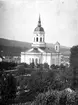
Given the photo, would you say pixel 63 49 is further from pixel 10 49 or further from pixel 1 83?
pixel 1 83

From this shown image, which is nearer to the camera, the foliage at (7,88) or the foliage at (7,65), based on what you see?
the foliage at (7,88)

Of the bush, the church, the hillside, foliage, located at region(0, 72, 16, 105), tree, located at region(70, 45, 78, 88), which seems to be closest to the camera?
the bush

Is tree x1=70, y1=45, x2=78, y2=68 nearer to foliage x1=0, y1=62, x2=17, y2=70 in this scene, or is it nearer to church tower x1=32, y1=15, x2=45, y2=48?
church tower x1=32, y1=15, x2=45, y2=48

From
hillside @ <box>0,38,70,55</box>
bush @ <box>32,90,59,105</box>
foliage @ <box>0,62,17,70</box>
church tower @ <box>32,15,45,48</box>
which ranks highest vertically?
church tower @ <box>32,15,45,48</box>

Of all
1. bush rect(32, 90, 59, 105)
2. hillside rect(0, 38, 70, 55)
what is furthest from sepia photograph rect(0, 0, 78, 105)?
bush rect(32, 90, 59, 105)

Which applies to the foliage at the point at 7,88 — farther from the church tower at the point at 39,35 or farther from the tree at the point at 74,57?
the tree at the point at 74,57

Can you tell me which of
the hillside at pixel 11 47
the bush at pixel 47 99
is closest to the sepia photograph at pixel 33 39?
the hillside at pixel 11 47

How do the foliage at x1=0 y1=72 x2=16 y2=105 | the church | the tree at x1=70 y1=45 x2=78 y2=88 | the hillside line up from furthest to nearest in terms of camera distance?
the church → the tree at x1=70 y1=45 x2=78 y2=88 → the hillside → the foliage at x1=0 y1=72 x2=16 y2=105

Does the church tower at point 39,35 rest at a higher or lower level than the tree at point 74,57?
higher
